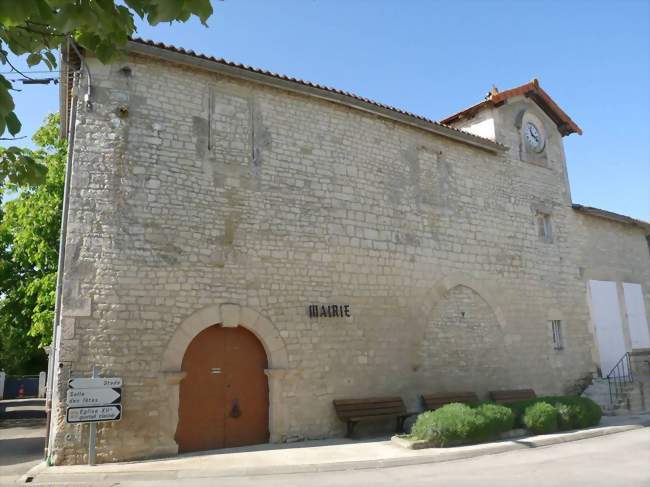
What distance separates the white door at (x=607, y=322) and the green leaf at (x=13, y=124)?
1484 centimetres

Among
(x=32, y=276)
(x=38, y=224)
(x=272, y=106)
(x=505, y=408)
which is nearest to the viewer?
(x=505, y=408)

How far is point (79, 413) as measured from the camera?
6.66m

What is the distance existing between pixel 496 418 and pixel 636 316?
9.59 metres

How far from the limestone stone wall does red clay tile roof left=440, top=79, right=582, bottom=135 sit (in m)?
1.79

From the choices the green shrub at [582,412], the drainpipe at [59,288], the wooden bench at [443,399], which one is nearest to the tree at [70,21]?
the drainpipe at [59,288]

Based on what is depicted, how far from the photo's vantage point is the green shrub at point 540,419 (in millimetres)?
8867

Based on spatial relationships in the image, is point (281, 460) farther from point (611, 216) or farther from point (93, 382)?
point (611, 216)

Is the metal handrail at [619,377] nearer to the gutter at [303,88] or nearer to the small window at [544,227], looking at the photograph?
the small window at [544,227]

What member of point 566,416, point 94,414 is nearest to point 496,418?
point 566,416

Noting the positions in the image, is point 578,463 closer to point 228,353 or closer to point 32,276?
point 228,353

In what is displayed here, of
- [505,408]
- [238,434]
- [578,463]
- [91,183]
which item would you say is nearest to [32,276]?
[91,183]

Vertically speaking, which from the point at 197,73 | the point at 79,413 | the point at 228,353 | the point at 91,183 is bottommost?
the point at 79,413

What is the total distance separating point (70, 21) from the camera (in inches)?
97.0

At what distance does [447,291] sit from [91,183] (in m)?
7.46
